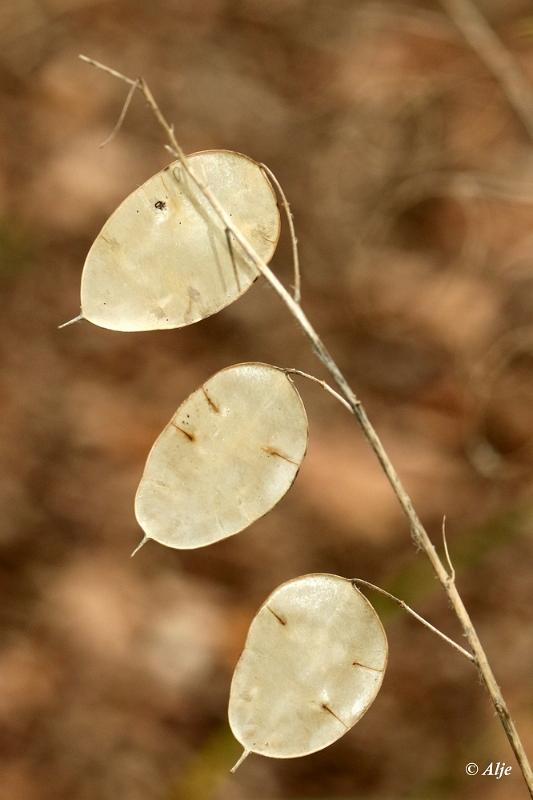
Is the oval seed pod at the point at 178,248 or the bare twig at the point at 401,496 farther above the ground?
the oval seed pod at the point at 178,248

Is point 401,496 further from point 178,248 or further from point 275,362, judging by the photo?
point 275,362

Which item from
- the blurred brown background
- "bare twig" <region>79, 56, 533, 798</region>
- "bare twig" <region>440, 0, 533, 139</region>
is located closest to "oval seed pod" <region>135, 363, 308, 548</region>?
"bare twig" <region>79, 56, 533, 798</region>

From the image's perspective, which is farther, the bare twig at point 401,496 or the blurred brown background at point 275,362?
the blurred brown background at point 275,362

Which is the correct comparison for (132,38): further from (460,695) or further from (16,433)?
(460,695)

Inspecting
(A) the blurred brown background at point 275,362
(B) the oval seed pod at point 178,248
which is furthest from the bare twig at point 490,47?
(B) the oval seed pod at point 178,248

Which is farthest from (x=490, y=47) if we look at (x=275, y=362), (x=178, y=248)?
(x=178, y=248)

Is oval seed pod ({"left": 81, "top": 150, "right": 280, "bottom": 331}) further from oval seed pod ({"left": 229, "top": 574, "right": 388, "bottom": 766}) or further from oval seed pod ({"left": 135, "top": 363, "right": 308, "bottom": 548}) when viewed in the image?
oval seed pod ({"left": 229, "top": 574, "right": 388, "bottom": 766})

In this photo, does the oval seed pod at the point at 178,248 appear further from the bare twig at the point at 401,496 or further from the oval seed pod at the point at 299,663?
the oval seed pod at the point at 299,663
